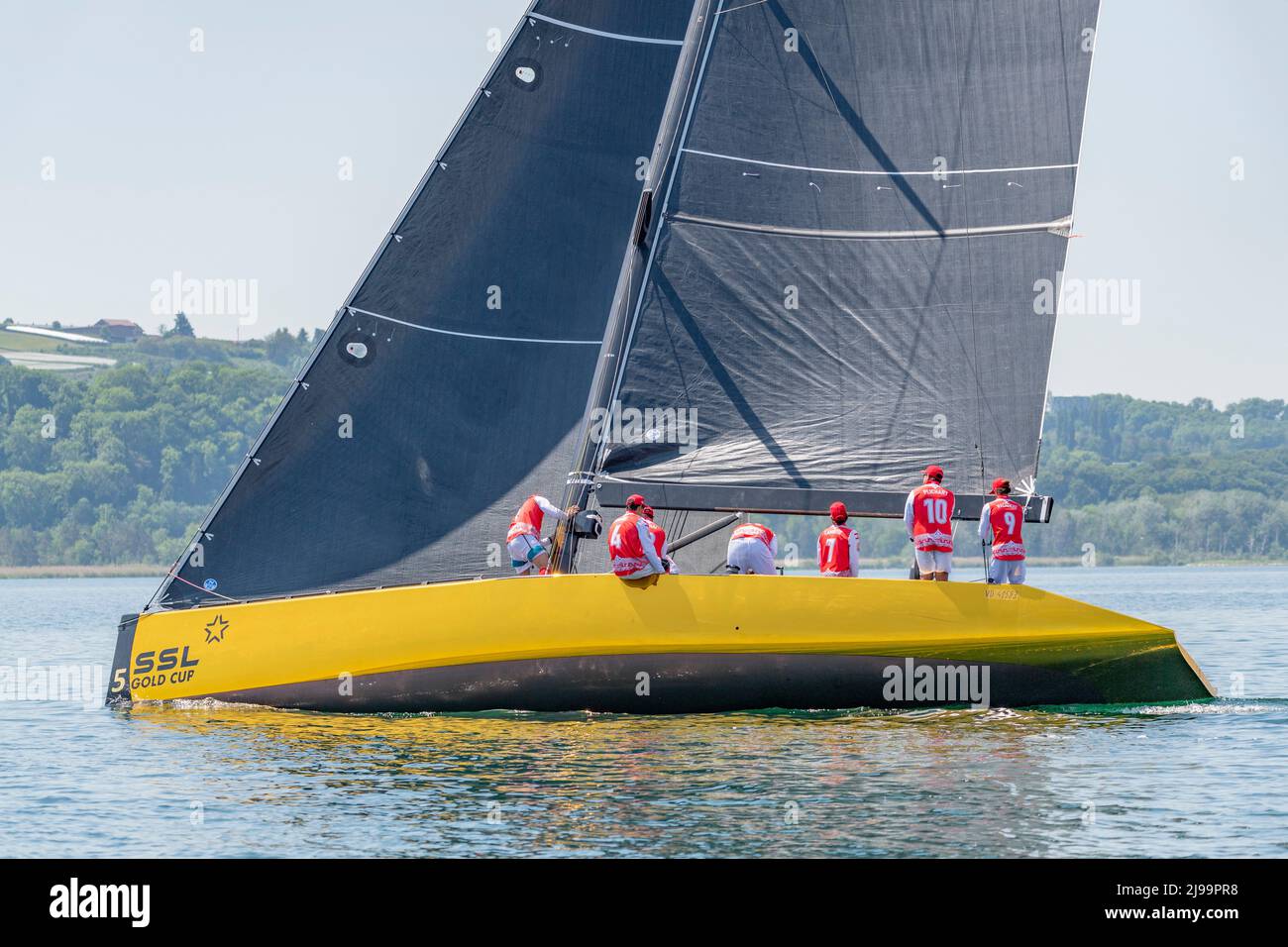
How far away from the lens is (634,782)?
40.8 feet

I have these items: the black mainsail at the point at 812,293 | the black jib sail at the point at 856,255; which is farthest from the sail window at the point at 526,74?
the black jib sail at the point at 856,255

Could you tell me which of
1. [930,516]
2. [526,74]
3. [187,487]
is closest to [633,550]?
[930,516]

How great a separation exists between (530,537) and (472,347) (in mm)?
2379

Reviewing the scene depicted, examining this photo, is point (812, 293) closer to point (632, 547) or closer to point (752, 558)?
point (752, 558)

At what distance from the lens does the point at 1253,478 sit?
142250mm

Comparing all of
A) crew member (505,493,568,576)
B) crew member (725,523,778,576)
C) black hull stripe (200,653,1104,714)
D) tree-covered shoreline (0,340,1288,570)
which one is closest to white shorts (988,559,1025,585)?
black hull stripe (200,653,1104,714)

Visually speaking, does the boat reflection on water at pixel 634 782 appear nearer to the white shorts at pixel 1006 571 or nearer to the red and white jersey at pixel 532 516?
the white shorts at pixel 1006 571

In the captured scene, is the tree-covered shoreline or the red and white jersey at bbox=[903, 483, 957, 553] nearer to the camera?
the red and white jersey at bbox=[903, 483, 957, 553]

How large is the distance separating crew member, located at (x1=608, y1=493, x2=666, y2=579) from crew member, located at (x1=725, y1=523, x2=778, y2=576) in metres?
1.23

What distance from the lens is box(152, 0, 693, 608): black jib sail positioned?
17047 mm

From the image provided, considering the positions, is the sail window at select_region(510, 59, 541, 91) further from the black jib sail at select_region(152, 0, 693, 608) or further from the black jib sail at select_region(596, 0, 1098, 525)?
the black jib sail at select_region(596, 0, 1098, 525)

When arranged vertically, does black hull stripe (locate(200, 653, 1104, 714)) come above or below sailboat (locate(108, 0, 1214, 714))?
below

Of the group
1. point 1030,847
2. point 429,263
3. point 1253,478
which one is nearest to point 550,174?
point 429,263

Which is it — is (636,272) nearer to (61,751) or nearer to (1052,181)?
(1052,181)
